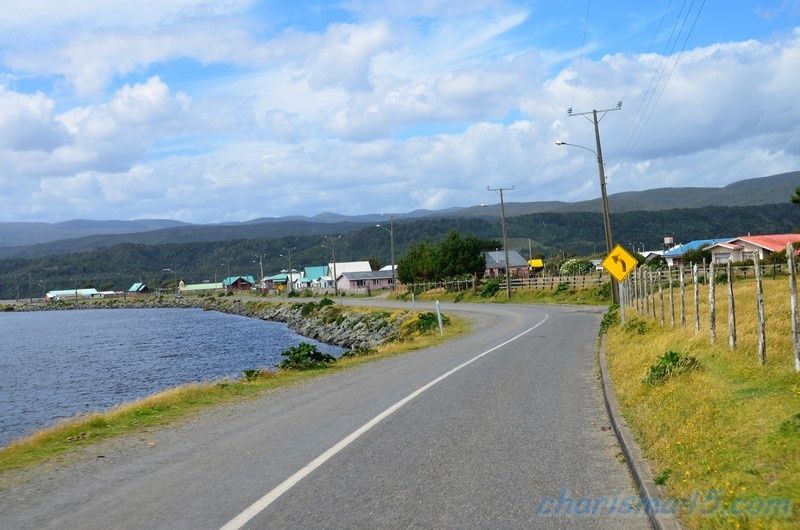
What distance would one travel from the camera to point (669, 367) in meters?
12.1

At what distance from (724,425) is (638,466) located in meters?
1.44

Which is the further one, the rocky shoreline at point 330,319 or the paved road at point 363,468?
the rocky shoreline at point 330,319

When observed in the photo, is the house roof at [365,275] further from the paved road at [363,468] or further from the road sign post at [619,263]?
the paved road at [363,468]

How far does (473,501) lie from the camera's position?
6781mm

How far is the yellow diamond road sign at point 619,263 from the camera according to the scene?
25594mm

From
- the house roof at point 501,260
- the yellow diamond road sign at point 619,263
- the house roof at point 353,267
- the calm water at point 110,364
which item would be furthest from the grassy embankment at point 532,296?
the house roof at point 353,267

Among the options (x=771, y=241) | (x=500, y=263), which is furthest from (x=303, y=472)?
(x=500, y=263)

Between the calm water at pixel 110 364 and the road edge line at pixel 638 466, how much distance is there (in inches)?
598

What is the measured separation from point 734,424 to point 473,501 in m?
3.21

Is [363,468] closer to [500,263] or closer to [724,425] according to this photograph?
[724,425]

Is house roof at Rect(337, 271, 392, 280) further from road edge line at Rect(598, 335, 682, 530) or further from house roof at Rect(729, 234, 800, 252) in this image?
road edge line at Rect(598, 335, 682, 530)

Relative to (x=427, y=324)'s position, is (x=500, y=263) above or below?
below

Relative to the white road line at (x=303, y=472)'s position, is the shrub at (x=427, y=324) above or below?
below

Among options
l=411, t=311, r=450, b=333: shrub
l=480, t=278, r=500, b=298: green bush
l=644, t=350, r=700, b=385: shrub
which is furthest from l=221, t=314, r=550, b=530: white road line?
l=480, t=278, r=500, b=298: green bush
